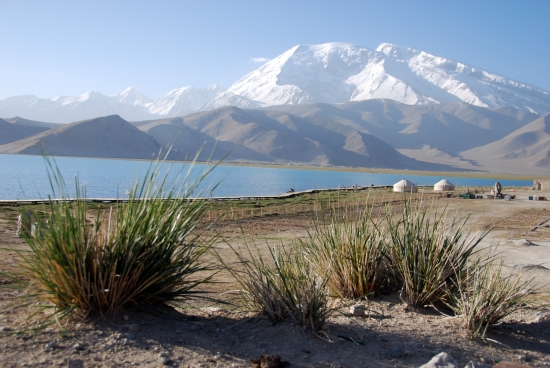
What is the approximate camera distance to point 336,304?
5.04 metres

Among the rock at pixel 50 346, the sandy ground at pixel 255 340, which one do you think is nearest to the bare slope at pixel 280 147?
the sandy ground at pixel 255 340

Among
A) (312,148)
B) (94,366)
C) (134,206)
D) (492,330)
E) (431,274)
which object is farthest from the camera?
(312,148)

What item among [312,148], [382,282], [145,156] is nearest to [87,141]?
[145,156]

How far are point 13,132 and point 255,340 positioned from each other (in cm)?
15730

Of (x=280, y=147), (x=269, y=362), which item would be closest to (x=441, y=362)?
(x=269, y=362)

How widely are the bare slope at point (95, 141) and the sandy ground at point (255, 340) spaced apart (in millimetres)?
131813

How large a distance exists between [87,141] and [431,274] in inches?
5674

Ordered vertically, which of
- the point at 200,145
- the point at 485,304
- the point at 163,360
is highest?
the point at 200,145

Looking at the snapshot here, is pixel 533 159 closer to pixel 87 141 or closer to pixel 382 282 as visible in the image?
pixel 87 141

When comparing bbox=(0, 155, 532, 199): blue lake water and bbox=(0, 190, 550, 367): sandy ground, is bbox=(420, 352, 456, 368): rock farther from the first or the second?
bbox=(0, 155, 532, 199): blue lake water

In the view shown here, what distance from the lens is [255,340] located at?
12.7 feet

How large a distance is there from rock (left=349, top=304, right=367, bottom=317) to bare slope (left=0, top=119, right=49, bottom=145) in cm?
14955

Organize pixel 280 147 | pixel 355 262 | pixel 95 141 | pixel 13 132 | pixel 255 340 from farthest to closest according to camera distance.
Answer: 1. pixel 280 147
2. pixel 13 132
3. pixel 95 141
4. pixel 355 262
5. pixel 255 340

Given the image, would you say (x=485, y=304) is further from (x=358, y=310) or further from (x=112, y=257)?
(x=112, y=257)
